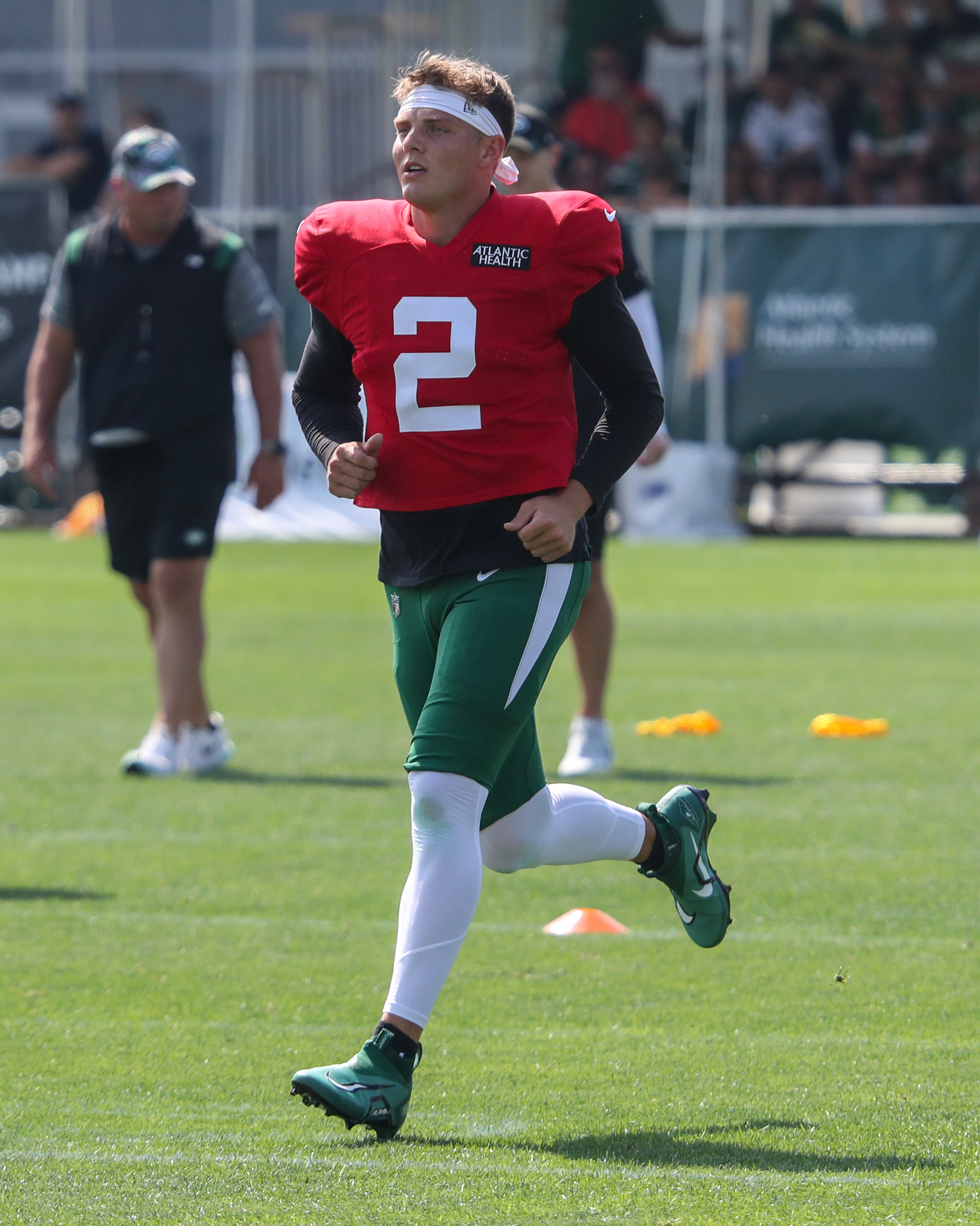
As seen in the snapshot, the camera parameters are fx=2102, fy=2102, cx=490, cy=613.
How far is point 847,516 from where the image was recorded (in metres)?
21.9

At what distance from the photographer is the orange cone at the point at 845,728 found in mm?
9031

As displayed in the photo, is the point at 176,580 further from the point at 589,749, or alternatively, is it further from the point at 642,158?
the point at 642,158

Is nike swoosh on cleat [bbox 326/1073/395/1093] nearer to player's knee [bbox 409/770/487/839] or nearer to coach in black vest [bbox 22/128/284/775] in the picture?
player's knee [bbox 409/770/487/839]

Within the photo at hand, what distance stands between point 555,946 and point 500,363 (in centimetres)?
184

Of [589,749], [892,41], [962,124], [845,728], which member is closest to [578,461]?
[589,749]

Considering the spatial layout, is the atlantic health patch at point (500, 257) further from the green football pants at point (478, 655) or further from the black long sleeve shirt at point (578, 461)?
the green football pants at point (478, 655)

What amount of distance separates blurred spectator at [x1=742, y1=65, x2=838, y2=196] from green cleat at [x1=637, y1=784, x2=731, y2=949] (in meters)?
17.2

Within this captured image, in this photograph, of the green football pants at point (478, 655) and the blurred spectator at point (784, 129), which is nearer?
the green football pants at point (478, 655)

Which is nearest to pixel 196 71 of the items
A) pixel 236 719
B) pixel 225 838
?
A: pixel 236 719

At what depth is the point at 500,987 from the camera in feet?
16.2

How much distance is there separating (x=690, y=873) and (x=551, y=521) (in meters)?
1.06

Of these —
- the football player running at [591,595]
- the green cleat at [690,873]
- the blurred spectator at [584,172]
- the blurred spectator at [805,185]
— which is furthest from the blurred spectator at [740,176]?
the green cleat at [690,873]

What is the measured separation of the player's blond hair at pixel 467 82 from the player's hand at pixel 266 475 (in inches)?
152

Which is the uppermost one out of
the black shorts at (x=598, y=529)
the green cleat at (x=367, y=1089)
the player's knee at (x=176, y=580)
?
the black shorts at (x=598, y=529)
